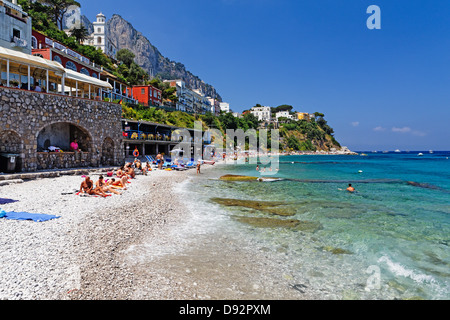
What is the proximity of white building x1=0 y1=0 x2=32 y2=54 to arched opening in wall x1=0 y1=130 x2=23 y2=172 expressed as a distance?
A: 1145 centimetres

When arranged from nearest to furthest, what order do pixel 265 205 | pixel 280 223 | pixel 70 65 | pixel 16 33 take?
pixel 280 223 < pixel 265 205 < pixel 16 33 < pixel 70 65

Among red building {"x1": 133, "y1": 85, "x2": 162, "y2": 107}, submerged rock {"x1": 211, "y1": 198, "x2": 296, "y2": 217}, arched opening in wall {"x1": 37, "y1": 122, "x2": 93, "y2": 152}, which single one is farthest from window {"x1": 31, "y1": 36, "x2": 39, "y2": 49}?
submerged rock {"x1": 211, "y1": 198, "x2": 296, "y2": 217}

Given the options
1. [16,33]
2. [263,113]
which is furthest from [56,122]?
[263,113]

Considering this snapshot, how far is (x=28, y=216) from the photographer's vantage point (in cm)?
723

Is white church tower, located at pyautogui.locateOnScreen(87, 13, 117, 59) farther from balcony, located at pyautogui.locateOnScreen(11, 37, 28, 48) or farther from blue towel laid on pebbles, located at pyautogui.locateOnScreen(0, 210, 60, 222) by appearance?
blue towel laid on pebbles, located at pyautogui.locateOnScreen(0, 210, 60, 222)

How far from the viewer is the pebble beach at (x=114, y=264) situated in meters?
4.29

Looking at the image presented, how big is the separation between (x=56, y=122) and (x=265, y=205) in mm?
14903

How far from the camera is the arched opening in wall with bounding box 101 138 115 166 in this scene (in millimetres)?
21000

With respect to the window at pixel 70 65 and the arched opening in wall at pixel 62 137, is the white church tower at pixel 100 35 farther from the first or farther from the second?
the arched opening in wall at pixel 62 137

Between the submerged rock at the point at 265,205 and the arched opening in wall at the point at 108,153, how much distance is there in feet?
40.0

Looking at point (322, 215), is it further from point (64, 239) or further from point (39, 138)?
point (39, 138)

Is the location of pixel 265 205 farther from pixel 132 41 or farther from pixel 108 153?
pixel 132 41

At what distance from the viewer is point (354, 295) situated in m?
4.92

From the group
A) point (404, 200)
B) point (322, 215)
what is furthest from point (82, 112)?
point (404, 200)
